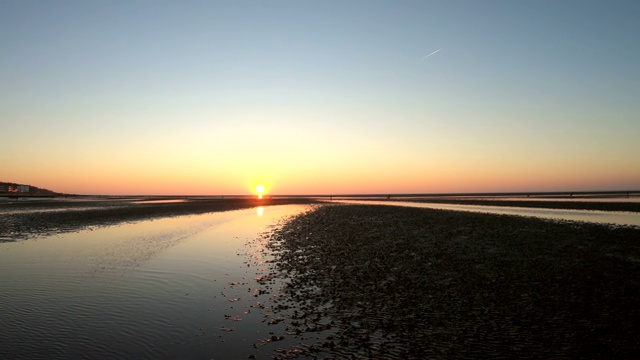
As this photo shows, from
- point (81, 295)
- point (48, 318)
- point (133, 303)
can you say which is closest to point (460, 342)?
point (133, 303)

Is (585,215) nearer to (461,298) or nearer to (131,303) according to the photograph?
(461,298)

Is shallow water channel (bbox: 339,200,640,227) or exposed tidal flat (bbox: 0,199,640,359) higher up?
shallow water channel (bbox: 339,200,640,227)

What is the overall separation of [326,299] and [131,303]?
24.5 feet

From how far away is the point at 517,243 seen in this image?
96.3 feet

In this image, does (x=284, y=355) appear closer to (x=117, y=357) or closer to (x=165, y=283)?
(x=117, y=357)

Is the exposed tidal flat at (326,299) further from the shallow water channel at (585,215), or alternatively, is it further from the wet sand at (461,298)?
the shallow water channel at (585,215)

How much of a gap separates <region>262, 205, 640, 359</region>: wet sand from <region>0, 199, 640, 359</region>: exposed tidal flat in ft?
0.22

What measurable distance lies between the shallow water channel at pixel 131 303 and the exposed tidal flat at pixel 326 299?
0.07 meters

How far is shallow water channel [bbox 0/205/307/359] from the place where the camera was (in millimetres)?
10750

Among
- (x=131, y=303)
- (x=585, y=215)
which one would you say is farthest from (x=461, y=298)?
(x=585, y=215)

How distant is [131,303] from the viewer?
49.8 feet

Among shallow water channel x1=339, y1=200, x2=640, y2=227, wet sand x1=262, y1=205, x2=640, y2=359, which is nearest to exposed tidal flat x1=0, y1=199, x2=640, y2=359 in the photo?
wet sand x1=262, y1=205, x2=640, y2=359

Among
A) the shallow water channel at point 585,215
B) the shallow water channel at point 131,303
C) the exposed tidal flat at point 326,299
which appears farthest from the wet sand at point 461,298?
the shallow water channel at point 585,215

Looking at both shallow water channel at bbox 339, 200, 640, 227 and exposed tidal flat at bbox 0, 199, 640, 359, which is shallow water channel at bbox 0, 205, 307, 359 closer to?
exposed tidal flat at bbox 0, 199, 640, 359
